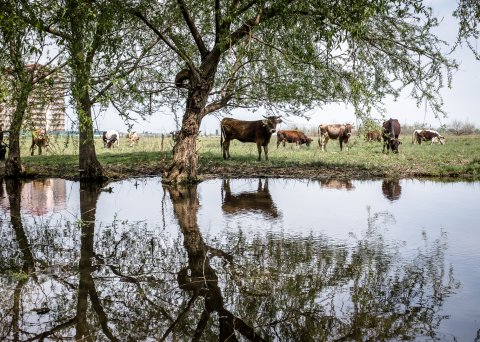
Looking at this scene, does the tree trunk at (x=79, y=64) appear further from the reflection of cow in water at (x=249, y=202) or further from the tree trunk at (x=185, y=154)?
the reflection of cow in water at (x=249, y=202)

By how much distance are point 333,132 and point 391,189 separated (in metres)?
19.9

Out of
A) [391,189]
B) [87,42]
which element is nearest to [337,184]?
[391,189]

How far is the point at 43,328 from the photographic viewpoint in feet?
12.5

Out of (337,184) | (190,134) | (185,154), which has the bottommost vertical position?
(337,184)

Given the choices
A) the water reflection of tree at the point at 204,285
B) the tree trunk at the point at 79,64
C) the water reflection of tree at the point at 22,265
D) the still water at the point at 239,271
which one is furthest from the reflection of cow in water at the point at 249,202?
the water reflection of tree at the point at 22,265

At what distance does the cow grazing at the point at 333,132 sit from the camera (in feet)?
103

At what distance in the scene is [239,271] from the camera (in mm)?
5262

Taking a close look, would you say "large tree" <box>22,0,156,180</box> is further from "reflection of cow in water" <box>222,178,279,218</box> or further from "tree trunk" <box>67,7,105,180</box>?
"reflection of cow in water" <box>222,178,279,218</box>

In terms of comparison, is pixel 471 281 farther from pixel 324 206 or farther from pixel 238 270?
pixel 324 206

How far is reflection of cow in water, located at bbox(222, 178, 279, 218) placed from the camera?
9547 millimetres

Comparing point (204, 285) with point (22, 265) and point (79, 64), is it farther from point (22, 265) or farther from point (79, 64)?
point (79, 64)

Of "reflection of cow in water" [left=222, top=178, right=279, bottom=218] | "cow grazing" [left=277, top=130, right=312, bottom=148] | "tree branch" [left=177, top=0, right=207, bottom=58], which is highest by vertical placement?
"tree branch" [left=177, top=0, right=207, bottom=58]

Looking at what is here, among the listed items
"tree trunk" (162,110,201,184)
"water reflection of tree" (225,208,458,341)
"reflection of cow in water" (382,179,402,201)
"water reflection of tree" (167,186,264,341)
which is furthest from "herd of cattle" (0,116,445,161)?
"water reflection of tree" (225,208,458,341)

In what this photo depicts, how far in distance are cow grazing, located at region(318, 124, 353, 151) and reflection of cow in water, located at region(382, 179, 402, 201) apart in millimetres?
16293
